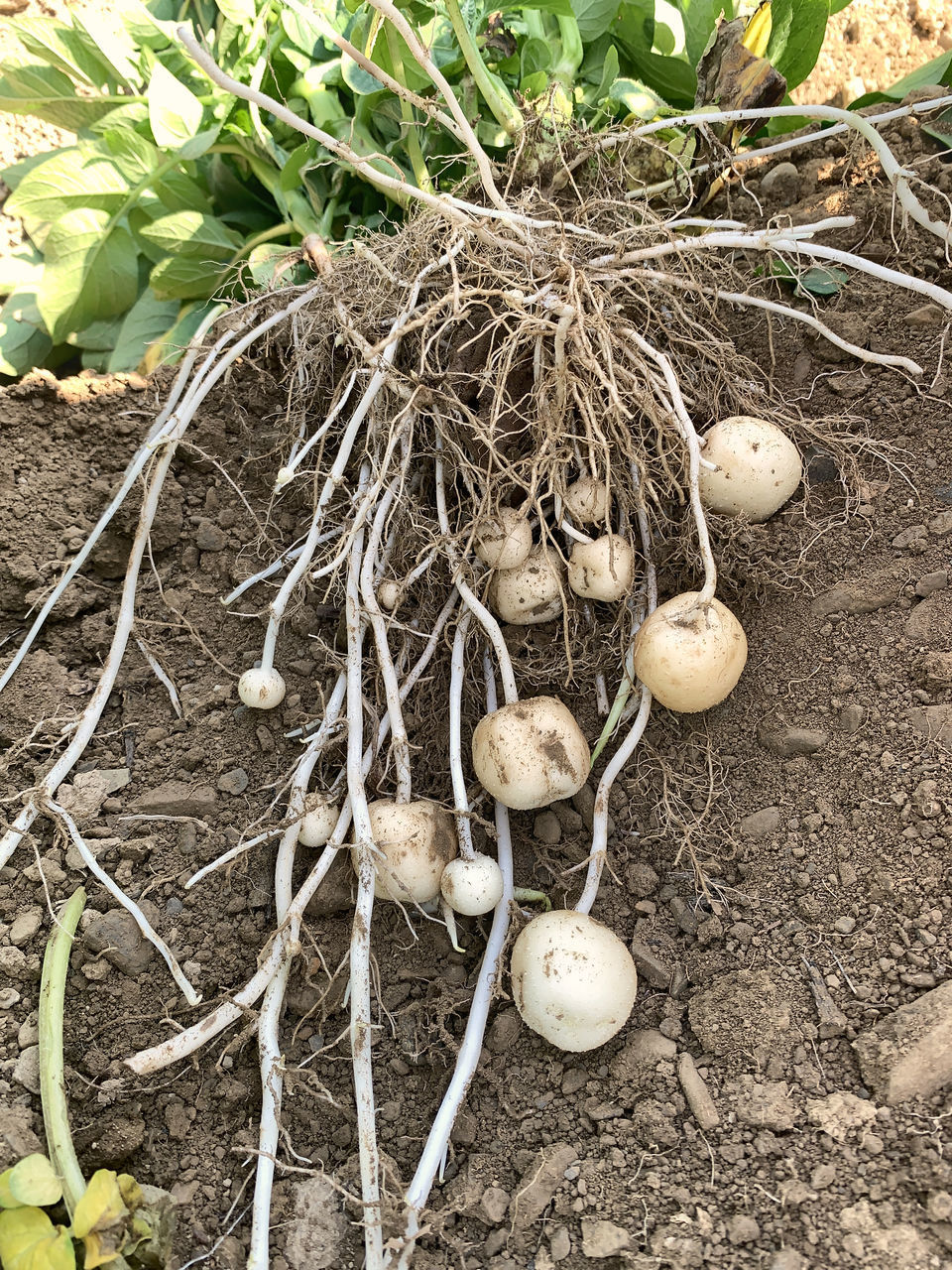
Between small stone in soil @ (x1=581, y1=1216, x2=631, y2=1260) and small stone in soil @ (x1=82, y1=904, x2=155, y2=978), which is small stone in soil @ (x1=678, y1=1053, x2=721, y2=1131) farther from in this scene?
small stone in soil @ (x1=82, y1=904, x2=155, y2=978)

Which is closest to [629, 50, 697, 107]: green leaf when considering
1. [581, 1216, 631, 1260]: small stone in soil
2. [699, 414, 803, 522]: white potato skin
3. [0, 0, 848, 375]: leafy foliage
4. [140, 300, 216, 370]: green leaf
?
[0, 0, 848, 375]: leafy foliage

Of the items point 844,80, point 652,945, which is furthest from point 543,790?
point 844,80

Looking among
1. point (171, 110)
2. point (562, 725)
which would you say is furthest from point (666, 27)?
point (562, 725)

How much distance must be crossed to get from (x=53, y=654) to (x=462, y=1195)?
77cm

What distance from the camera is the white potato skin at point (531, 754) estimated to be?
929 mm

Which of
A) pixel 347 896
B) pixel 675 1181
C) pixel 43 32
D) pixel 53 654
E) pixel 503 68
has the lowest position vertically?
pixel 675 1181

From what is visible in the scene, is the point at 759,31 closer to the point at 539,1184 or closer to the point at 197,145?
the point at 197,145

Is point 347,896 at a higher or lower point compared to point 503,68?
lower

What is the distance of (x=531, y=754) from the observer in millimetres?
926

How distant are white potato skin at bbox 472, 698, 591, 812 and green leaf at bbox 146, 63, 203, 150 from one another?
106 cm

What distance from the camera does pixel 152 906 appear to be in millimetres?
963

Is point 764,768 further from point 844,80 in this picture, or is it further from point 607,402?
point 844,80

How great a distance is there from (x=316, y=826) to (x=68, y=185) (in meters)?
1.11

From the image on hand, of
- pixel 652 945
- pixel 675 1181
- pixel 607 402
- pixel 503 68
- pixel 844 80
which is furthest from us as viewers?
pixel 844 80
